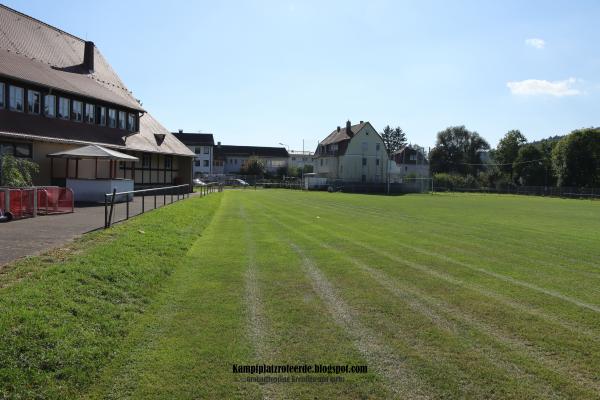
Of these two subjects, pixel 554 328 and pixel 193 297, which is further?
pixel 193 297

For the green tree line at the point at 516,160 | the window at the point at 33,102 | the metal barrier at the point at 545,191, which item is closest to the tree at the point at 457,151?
the green tree line at the point at 516,160

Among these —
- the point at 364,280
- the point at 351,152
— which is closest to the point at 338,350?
the point at 364,280

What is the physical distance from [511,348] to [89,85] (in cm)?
3327

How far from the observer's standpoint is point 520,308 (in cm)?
733

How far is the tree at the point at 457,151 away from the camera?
126 meters

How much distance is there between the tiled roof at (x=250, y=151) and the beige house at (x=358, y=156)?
38824mm

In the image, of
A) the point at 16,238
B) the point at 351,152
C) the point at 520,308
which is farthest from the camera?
the point at 351,152

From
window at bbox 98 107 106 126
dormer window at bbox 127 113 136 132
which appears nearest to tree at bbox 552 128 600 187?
dormer window at bbox 127 113 136 132

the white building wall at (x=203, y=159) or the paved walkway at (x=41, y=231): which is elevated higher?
the white building wall at (x=203, y=159)

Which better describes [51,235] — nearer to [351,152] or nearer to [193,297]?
[193,297]

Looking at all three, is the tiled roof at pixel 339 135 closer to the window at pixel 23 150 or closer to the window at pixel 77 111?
the window at pixel 77 111

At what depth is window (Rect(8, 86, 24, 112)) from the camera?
25.3 meters

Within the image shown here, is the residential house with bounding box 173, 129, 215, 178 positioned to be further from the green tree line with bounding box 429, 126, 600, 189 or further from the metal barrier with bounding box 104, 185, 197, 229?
the metal barrier with bounding box 104, 185, 197, 229

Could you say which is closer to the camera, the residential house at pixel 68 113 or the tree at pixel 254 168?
the residential house at pixel 68 113
